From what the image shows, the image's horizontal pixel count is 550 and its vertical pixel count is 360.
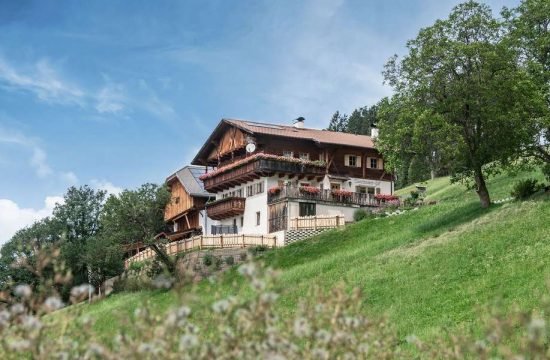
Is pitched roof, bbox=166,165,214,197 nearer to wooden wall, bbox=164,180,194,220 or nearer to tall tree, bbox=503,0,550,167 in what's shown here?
wooden wall, bbox=164,180,194,220

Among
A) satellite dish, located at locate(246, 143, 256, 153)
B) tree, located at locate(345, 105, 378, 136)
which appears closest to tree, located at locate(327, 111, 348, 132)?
tree, located at locate(345, 105, 378, 136)

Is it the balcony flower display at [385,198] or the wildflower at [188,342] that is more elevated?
the balcony flower display at [385,198]

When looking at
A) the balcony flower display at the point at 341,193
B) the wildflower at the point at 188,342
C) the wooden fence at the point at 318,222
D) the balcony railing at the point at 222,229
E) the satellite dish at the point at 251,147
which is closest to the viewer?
the wildflower at the point at 188,342

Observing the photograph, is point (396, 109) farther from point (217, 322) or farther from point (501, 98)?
point (217, 322)

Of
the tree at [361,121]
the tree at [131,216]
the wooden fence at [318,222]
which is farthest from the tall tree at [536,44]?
the tree at [361,121]

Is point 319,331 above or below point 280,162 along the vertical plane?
below

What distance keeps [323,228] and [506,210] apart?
20.9 meters

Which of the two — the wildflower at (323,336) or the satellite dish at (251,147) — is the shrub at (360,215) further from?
the wildflower at (323,336)

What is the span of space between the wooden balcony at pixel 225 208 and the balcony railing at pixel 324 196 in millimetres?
4094

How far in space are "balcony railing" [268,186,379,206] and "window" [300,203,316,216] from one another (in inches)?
18.3

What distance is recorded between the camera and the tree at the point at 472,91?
37.9m

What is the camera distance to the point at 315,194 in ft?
194

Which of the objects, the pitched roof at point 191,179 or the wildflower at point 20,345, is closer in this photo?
the wildflower at point 20,345

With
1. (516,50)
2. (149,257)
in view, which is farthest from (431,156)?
(149,257)
